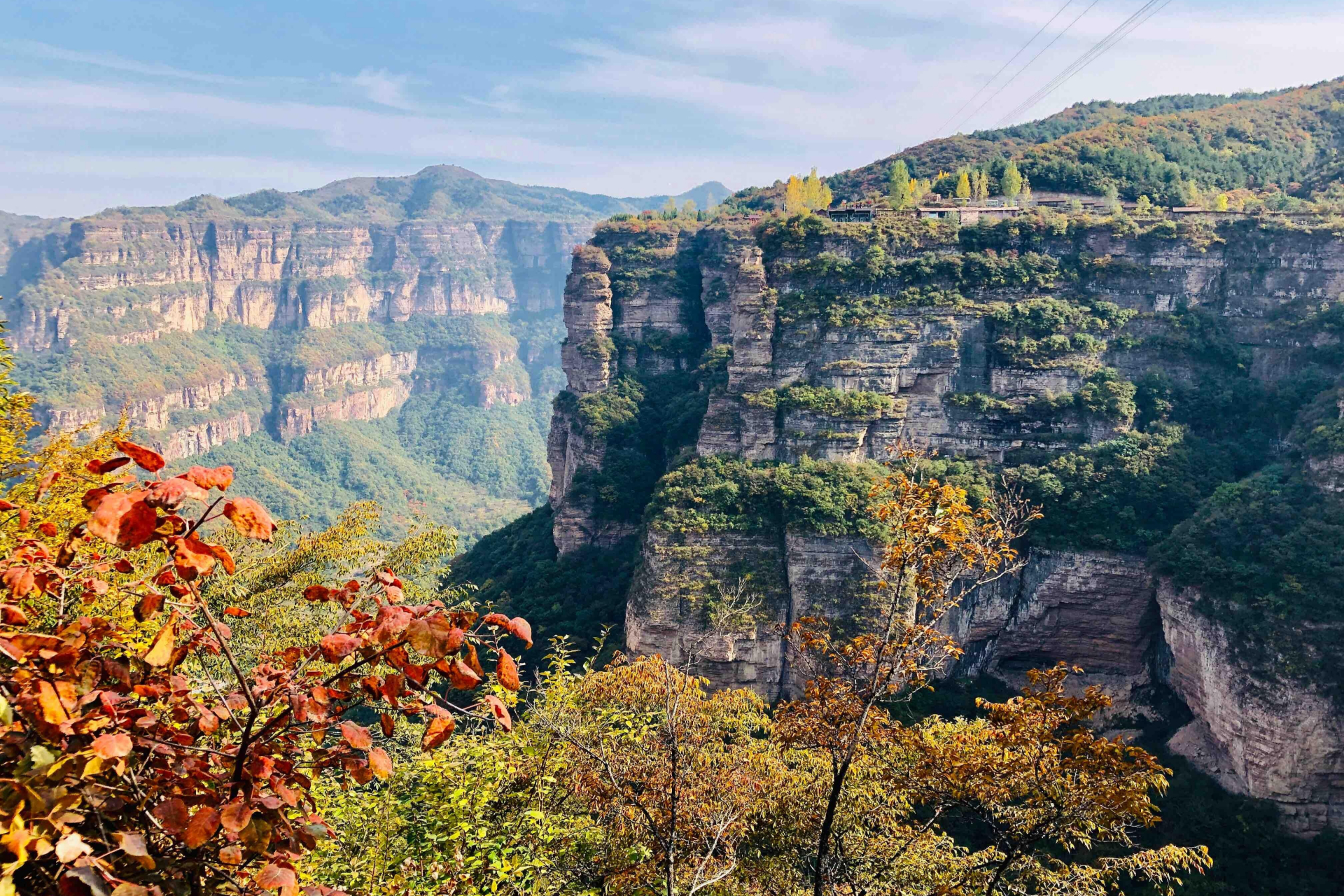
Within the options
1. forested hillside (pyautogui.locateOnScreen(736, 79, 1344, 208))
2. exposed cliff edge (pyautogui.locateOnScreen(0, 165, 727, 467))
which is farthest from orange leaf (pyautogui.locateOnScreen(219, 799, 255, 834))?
exposed cliff edge (pyautogui.locateOnScreen(0, 165, 727, 467))

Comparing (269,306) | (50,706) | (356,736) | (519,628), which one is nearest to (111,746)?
(50,706)

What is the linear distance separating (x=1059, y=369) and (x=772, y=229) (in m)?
12.0

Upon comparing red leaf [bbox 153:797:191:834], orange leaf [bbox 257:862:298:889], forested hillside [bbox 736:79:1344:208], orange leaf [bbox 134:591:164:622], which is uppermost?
forested hillside [bbox 736:79:1344:208]

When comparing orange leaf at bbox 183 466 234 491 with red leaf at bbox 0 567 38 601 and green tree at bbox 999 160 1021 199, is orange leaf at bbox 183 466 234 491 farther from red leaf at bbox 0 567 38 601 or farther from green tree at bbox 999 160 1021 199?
green tree at bbox 999 160 1021 199

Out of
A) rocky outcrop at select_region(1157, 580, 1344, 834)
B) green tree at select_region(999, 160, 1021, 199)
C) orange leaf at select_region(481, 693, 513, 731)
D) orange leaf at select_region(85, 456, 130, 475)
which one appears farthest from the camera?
green tree at select_region(999, 160, 1021, 199)

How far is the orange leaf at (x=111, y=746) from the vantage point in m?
2.51

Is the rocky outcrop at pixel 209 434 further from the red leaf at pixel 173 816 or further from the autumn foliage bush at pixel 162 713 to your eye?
the red leaf at pixel 173 816

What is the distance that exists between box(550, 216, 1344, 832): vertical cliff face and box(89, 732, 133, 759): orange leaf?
77.8 ft

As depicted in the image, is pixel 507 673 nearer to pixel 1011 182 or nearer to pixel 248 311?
pixel 1011 182

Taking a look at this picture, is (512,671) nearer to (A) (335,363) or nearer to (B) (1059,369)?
(B) (1059,369)

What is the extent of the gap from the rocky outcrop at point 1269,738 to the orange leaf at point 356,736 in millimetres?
24327

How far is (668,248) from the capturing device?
4697cm

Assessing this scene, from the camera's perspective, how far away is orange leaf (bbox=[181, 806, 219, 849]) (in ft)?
8.67

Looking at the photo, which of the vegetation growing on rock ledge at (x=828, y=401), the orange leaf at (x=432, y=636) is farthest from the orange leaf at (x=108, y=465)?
the vegetation growing on rock ledge at (x=828, y=401)
